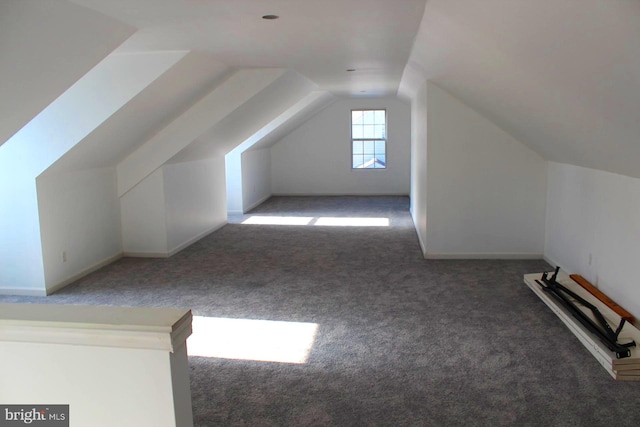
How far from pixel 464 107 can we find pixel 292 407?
3764 millimetres

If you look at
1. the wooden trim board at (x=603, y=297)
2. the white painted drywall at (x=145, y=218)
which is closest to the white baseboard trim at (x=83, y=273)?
the white painted drywall at (x=145, y=218)

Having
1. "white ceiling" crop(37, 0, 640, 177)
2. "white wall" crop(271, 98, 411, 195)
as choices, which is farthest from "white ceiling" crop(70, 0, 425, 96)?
"white wall" crop(271, 98, 411, 195)

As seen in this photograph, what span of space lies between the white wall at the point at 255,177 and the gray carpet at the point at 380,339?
288 centimetres

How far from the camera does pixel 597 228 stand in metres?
4.07

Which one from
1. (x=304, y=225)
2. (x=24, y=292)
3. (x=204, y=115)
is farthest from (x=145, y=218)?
(x=304, y=225)

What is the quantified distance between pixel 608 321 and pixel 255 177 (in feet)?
23.9

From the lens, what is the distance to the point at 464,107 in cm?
527

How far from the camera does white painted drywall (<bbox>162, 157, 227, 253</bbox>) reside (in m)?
5.95

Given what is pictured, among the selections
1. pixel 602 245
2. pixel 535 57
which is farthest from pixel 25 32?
pixel 602 245

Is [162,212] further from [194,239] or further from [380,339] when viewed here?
[380,339]

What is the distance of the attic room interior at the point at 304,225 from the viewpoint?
1905mm

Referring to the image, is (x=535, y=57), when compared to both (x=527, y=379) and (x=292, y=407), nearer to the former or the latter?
(x=527, y=379)

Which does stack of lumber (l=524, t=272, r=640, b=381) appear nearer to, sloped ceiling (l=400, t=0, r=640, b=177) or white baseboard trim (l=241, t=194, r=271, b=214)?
sloped ceiling (l=400, t=0, r=640, b=177)

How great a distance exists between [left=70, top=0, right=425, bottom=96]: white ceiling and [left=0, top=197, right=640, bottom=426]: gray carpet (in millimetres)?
2090
